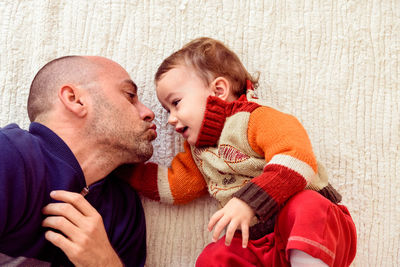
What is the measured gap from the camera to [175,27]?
1.35 meters

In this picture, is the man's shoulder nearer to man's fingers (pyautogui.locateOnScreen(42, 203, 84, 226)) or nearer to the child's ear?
man's fingers (pyautogui.locateOnScreen(42, 203, 84, 226))

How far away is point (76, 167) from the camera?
101 cm

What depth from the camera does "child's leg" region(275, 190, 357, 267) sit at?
87cm

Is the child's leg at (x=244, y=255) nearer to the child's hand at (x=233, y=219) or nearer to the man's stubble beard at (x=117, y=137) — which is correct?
the child's hand at (x=233, y=219)

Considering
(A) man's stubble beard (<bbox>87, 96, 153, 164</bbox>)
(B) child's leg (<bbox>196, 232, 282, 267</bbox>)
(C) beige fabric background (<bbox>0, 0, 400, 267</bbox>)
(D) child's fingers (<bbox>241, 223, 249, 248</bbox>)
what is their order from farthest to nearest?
1. (C) beige fabric background (<bbox>0, 0, 400, 267</bbox>)
2. (A) man's stubble beard (<bbox>87, 96, 153, 164</bbox>)
3. (B) child's leg (<bbox>196, 232, 282, 267</bbox>)
4. (D) child's fingers (<bbox>241, 223, 249, 248</bbox>)

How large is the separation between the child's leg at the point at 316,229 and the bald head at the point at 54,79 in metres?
0.65

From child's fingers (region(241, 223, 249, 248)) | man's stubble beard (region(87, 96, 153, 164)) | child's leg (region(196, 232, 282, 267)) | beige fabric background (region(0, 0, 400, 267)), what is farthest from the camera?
beige fabric background (region(0, 0, 400, 267))

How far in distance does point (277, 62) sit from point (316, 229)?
628mm

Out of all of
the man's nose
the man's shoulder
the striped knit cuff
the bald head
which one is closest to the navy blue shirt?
the man's shoulder

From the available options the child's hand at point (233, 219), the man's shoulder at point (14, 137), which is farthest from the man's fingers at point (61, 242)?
the child's hand at point (233, 219)

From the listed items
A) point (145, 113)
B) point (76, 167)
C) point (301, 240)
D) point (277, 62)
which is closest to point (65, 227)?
point (76, 167)

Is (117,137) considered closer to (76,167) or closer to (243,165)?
(76,167)

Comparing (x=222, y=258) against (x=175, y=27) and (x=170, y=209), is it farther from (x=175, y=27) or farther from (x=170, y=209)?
(x=175, y=27)

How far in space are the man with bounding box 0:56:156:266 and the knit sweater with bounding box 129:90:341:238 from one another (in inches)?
4.8
